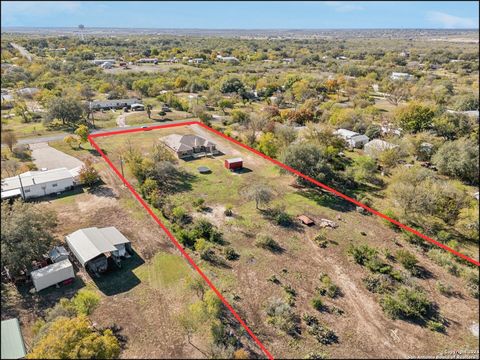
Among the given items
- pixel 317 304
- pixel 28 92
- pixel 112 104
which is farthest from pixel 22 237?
pixel 28 92

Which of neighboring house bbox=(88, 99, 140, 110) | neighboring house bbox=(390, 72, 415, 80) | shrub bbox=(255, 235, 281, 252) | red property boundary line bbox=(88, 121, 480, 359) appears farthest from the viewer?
neighboring house bbox=(390, 72, 415, 80)

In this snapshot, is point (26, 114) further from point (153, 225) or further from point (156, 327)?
point (156, 327)

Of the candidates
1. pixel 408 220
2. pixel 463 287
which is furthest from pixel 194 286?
pixel 408 220

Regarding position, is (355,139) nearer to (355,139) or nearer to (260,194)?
(355,139)

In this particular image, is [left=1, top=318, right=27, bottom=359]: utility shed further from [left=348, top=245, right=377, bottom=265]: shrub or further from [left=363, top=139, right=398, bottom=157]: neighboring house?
[left=363, top=139, right=398, bottom=157]: neighboring house

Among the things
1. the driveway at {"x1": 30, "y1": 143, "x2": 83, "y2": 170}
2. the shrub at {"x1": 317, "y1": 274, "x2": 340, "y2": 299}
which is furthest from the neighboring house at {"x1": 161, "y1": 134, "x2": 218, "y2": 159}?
the shrub at {"x1": 317, "y1": 274, "x2": 340, "y2": 299}

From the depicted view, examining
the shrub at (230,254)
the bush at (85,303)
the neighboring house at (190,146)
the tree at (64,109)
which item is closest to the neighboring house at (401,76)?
the neighboring house at (190,146)
